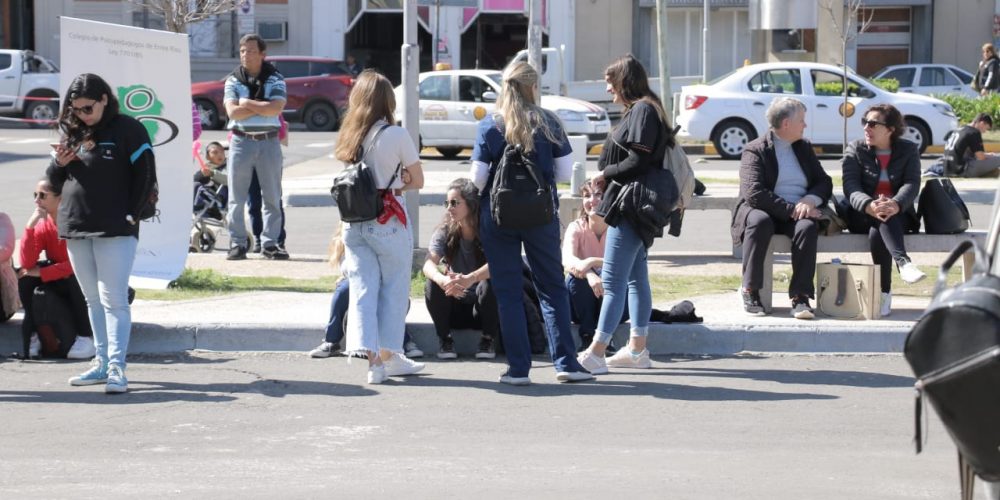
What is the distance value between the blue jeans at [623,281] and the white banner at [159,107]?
3.82m

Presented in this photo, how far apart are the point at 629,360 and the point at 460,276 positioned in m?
1.14

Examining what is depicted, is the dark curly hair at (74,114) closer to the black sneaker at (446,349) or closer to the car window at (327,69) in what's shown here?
the black sneaker at (446,349)

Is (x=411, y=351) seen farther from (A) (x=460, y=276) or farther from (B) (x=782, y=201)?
(B) (x=782, y=201)

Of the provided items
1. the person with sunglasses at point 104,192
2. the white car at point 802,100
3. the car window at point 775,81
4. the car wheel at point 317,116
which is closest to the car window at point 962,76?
the white car at point 802,100

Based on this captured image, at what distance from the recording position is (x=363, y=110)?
745 cm

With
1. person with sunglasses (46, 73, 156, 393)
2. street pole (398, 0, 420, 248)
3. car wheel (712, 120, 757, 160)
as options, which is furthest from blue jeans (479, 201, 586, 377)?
car wheel (712, 120, 757, 160)

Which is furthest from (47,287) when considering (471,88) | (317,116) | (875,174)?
(317,116)

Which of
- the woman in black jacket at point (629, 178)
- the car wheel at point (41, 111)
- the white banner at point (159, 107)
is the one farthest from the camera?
the car wheel at point (41, 111)

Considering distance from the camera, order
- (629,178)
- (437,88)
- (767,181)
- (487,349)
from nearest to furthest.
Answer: (629,178) < (487,349) < (767,181) < (437,88)

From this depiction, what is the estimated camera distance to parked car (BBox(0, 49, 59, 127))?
104 ft

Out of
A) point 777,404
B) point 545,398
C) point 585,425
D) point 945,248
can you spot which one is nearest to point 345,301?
point 545,398

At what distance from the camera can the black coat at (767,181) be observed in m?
9.10

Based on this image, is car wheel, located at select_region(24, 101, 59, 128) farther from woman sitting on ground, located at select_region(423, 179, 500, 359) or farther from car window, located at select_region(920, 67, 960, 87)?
woman sitting on ground, located at select_region(423, 179, 500, 359)

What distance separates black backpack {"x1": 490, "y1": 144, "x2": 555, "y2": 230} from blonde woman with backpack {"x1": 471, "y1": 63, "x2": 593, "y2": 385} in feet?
0.14
